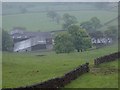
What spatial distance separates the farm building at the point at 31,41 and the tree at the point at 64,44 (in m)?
24.1

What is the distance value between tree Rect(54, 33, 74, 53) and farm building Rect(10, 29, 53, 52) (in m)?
24.1

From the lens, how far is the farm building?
108m

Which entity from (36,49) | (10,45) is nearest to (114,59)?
(10,45)

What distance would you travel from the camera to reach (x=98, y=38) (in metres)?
113

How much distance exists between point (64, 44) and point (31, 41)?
37.7m

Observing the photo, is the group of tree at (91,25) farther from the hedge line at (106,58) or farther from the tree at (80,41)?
the hedge line at (106,58)

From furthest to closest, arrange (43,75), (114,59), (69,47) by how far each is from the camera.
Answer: (69,47)
(114,59)
(43,75)

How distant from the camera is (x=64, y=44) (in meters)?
81.9

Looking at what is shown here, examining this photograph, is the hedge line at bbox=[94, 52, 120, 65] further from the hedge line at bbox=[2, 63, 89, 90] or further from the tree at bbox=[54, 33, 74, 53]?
the tree at bbox=[54, 33, 74, 53]

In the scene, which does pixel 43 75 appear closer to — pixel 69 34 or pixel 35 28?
pixel 69 34

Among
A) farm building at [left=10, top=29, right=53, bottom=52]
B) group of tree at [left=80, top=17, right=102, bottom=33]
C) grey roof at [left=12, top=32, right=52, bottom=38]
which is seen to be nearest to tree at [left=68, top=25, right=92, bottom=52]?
farm building at [left=10, top=29, right=53, bottom=52]

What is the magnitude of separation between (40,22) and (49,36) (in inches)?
1485

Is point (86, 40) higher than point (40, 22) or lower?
lower

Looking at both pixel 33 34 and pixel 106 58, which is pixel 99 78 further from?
pixel 33 34
